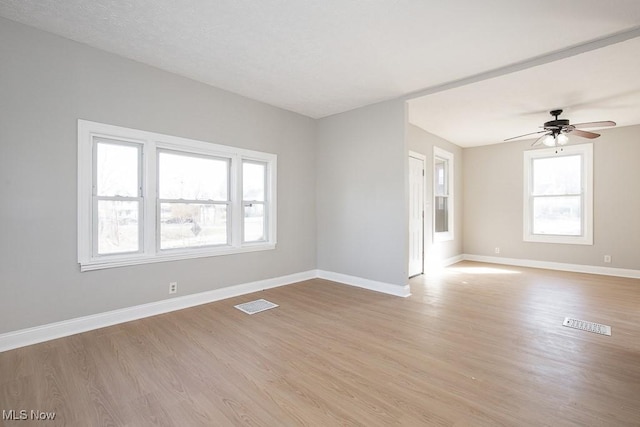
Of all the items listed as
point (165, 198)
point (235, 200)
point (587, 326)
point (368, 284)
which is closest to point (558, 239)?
point (587, 326)

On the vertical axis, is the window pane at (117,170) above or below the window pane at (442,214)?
above

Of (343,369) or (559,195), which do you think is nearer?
(343,369)

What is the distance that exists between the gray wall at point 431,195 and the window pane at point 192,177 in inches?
132

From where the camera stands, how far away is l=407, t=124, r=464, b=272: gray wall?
18.3 feet

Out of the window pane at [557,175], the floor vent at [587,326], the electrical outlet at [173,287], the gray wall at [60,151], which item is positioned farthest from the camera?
the window pane at [557,175]

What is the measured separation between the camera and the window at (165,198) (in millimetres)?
3016

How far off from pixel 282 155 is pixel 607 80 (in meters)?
4.31

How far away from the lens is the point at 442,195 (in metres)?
6.49

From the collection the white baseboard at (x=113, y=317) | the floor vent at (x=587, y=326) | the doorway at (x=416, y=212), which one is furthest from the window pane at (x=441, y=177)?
the white baseboard at (x=113, y=317)

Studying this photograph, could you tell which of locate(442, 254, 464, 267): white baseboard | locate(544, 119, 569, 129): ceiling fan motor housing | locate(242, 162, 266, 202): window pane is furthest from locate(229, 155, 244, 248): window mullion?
locate(544, 119, 569, 129): ceiling fan motor housing

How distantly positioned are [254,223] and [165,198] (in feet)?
4.45

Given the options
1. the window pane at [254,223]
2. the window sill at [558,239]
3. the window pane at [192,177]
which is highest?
the window pane at [192,177]

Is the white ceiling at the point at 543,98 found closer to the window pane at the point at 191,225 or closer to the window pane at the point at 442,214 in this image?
the window pane at the point at 442,214

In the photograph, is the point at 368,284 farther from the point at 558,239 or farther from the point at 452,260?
the point at 558,239
